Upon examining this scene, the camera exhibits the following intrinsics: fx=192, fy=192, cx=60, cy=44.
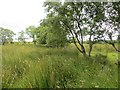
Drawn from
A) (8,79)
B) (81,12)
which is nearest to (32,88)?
(8,79)

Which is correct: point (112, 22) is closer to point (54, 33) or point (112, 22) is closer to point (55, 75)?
point (54, 33)

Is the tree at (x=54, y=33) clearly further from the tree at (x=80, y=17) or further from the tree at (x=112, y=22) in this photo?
the tree at (x=112, y=22)

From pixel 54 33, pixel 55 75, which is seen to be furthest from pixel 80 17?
pixel 55 75

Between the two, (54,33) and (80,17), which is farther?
(80,17)

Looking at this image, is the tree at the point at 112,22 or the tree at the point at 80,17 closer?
the tree at the point at 112,22

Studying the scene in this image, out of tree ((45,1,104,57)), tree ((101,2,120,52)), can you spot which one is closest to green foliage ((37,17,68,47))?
tree ((45,1,104,57))

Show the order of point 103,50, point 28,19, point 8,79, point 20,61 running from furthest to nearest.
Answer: point 103,50 < point 28,19 < point 20,61 < point 8,79

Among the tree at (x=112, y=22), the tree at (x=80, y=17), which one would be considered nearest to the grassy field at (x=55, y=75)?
the tree at (x=112, y=22)

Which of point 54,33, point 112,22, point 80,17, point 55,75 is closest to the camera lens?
point 55,75

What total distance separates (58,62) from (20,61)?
680 millimetres

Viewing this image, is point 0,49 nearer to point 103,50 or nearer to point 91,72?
point 91,72

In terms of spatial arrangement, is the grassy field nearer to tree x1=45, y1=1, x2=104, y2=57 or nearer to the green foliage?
the green foliage

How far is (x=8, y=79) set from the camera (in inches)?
105

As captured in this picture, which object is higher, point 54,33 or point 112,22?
point 112,22
